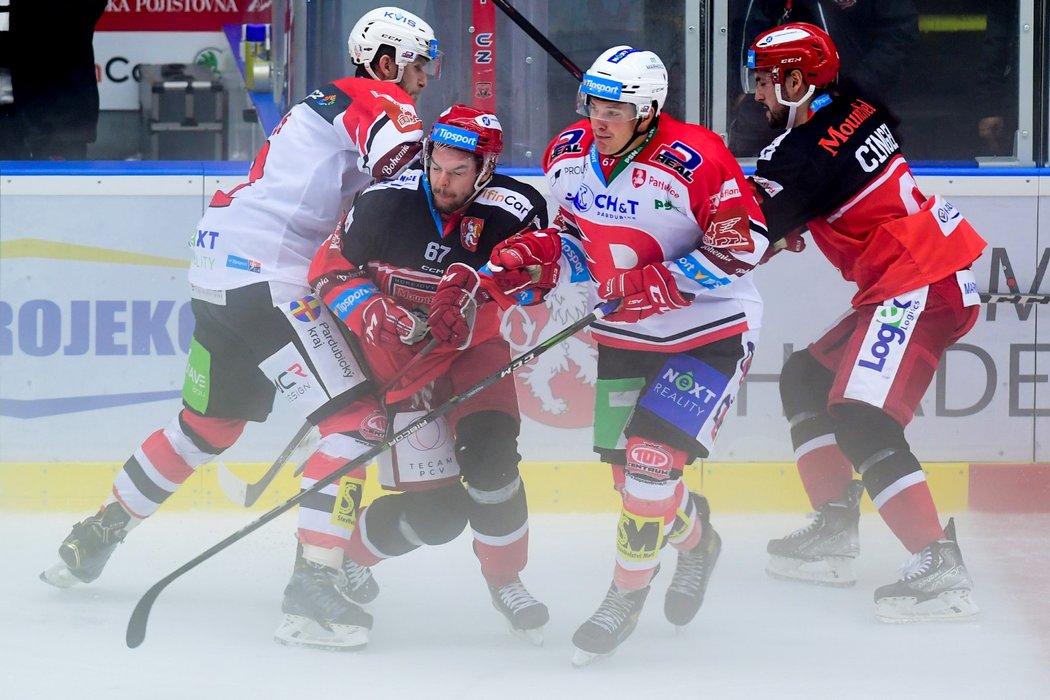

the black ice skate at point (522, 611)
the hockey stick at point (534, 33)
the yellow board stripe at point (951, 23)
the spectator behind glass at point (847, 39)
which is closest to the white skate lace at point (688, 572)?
the black ice skate at point (522, 611)

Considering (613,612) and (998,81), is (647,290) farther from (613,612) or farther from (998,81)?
(998,81)

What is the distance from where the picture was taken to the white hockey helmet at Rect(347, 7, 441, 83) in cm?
306

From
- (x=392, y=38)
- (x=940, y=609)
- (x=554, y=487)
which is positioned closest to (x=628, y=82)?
(x=392, y=38)

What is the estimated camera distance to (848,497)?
3.44 m

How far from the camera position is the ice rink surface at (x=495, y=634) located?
265cm

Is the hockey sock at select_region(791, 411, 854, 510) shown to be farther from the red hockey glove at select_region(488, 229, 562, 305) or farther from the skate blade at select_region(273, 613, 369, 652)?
the skate blade at select_region(273, 613, 369, 652)

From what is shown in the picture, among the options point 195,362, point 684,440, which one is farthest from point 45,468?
point 684,440

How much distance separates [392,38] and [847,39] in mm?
1727

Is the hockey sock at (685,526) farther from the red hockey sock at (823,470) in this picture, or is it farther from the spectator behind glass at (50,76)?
the spectator behind glass at (50,76)

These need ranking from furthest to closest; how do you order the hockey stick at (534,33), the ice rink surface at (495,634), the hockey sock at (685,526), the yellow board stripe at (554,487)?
the hockey stick at (534,33), the yellow board stripe at (554,487), the hockey sock at (685,526), the ice rink surface at (495,634)

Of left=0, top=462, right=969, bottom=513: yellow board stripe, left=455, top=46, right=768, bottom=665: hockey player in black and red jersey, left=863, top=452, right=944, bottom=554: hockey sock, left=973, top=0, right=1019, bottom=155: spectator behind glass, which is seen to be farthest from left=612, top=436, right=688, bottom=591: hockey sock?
left=973, top=0, right=1019, bottom=155: spectator behind glass

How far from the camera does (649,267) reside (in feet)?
8.98

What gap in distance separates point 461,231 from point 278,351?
453mm

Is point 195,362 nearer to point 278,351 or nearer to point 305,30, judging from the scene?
point 278,351
